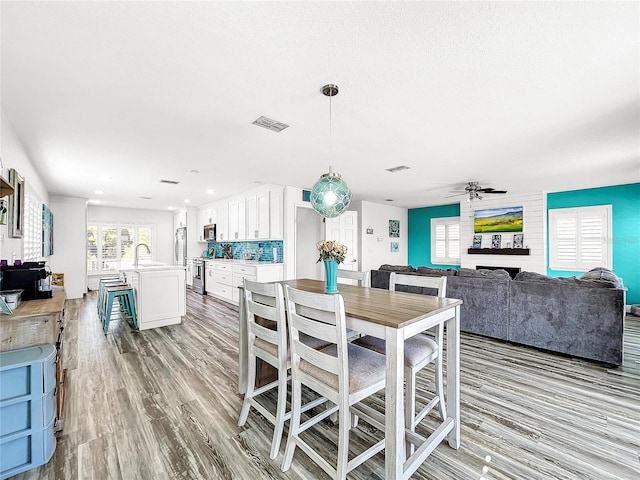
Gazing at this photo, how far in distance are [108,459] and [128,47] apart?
8.14 ft

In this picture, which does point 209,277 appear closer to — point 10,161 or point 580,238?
point 10,161

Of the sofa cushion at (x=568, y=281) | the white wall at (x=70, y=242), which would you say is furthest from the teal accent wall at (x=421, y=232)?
the white wall at (x=70, y=242)

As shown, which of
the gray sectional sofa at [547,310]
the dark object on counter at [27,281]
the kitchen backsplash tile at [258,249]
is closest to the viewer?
the dark object on counter at [27,281]

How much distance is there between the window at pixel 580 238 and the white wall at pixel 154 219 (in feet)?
34.6

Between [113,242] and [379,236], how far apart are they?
778cm

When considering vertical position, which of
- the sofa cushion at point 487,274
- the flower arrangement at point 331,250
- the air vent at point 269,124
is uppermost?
the air vent at point 269,124

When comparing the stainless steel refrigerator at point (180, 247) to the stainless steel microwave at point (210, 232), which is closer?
the stainless steel microwave at point (210, 232)

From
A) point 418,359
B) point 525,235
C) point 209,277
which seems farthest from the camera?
point 209,277

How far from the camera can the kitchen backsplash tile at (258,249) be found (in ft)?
19.3

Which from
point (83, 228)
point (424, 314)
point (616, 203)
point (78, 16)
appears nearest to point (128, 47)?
point (78, 16)

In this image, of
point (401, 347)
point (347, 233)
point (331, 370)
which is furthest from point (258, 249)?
point (401, 347)

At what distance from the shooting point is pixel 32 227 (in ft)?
12.9

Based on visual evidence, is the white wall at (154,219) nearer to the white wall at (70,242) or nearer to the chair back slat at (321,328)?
the white wall at (70,242)

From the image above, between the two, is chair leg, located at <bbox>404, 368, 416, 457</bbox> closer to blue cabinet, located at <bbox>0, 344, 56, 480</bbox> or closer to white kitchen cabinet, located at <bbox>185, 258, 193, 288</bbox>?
blue cabinet, located at <bbox>0, 344, 56, 480</bbox>
